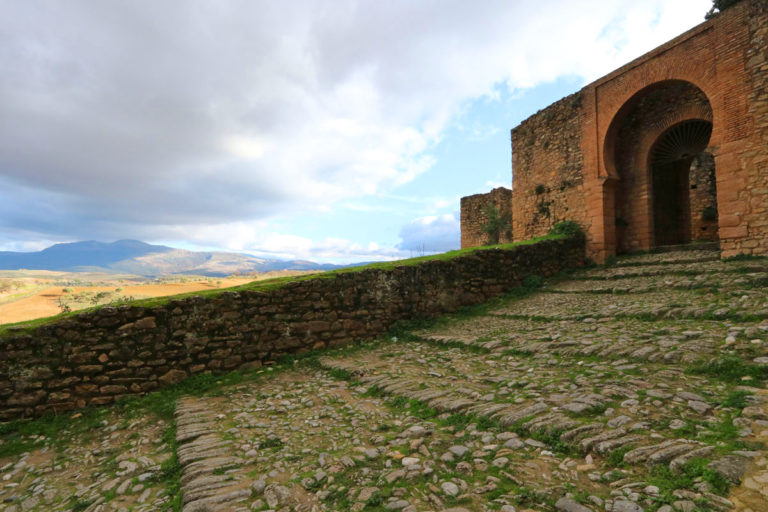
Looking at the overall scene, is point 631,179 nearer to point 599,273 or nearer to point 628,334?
point 599,273

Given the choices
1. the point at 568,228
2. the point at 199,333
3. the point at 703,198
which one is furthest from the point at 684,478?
the point at 703,198

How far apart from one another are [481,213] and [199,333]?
67.2ft

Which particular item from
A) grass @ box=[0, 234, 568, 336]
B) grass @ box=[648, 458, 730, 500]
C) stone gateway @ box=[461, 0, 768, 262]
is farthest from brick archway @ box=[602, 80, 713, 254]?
grass @ box=[648, 458, 730, 500]

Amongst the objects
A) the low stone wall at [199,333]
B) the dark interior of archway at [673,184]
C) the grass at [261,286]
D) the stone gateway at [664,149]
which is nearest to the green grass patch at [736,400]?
the low stone wall at [199,333]

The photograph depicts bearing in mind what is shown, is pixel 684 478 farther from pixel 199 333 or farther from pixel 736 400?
pixel 199 333

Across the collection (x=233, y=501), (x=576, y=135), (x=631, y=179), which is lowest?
(x=233, y=501)

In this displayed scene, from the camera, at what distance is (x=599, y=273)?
12.1m

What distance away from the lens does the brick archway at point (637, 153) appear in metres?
13.0

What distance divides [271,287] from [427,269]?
4.32 m

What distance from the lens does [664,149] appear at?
15688 millimetres

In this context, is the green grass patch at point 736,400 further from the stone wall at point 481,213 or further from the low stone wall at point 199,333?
the stone wall at point 481,213

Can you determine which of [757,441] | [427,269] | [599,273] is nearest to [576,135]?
[599,273]

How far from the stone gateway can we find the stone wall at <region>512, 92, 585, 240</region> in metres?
0.05

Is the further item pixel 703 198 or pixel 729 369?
pixel 703 198
